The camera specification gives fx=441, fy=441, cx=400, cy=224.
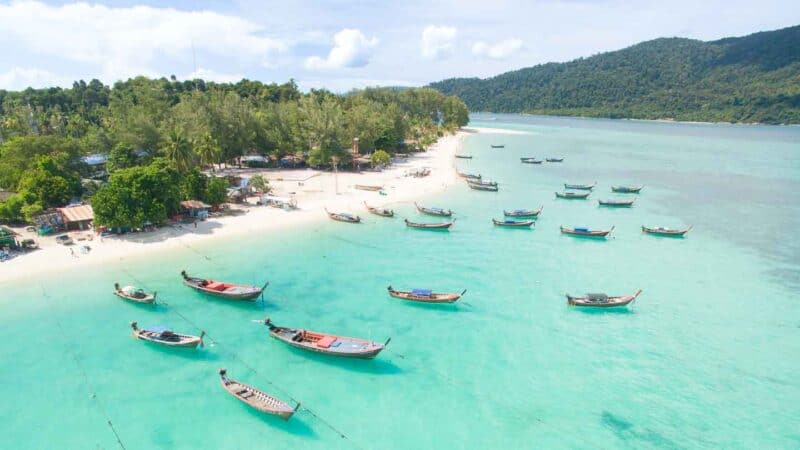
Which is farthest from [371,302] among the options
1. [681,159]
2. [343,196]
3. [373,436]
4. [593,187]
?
[681,159]

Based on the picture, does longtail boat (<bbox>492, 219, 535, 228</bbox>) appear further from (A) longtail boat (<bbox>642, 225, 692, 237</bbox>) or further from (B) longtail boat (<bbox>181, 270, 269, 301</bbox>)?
(B) longtail boat (<bbox>181, 270, 269, 301</bbox>)

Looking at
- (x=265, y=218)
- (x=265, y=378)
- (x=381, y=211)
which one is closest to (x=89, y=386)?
(x=265, y=378)

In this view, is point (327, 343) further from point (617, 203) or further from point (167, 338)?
point (617, 203)

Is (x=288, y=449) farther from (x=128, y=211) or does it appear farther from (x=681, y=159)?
(x=681, y=159)

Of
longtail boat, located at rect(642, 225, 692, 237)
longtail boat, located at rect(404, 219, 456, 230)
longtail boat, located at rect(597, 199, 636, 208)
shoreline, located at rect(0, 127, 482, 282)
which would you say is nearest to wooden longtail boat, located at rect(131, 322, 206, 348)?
shoreline, located at rect(0, 127, 482, 282)

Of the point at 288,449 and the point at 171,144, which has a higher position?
the point at 171,144

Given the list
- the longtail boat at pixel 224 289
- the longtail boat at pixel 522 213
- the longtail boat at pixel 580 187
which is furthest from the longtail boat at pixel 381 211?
the longtail boat at pixel 580 187
